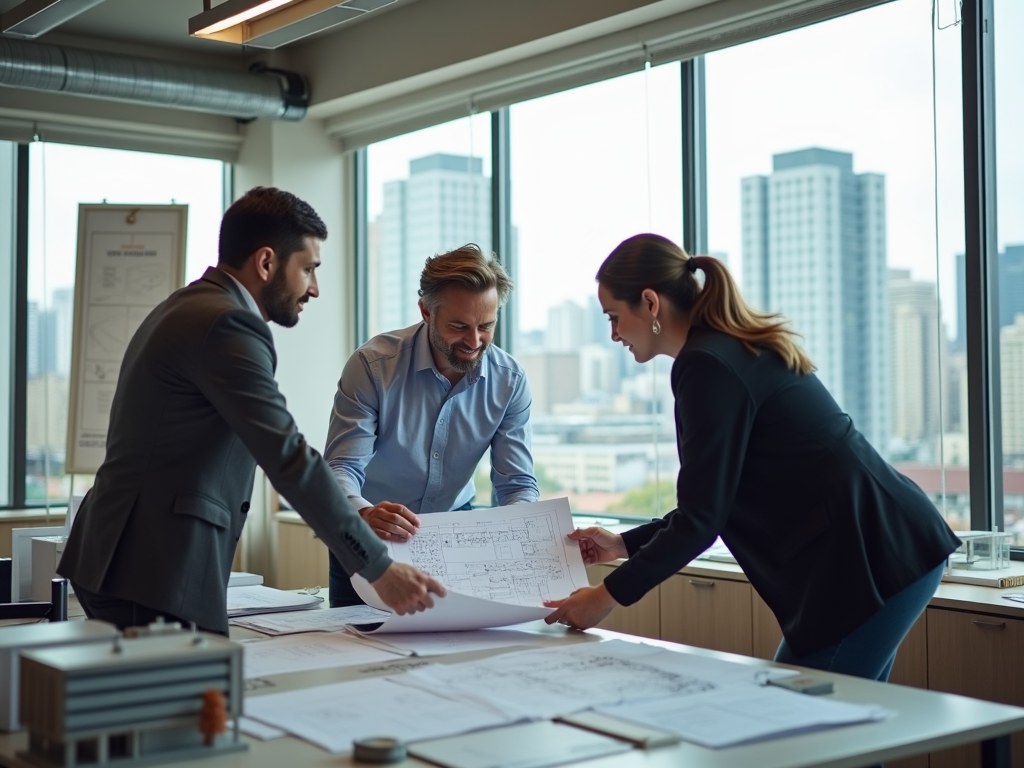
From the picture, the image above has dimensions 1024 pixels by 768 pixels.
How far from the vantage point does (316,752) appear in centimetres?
156

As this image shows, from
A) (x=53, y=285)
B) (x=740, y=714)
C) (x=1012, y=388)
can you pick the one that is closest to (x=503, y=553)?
(x=740, y=714)

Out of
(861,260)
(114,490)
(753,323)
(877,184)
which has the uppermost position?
(877,184)

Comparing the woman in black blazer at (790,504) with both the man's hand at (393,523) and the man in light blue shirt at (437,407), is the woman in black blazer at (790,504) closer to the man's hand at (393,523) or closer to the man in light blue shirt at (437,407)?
the man's hand at (393,523)

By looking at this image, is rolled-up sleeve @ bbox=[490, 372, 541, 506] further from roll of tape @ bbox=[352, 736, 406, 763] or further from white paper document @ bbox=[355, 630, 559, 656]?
roll of tape @ bbox=[352, 736, 406, 763]

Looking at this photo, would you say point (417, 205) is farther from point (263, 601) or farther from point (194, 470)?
point (194, 470)

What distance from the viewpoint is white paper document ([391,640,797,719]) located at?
1811 millimetres

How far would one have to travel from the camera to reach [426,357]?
3.03m

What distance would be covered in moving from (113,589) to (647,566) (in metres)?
0.98

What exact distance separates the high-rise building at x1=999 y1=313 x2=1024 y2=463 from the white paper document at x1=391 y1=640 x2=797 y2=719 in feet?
6.41

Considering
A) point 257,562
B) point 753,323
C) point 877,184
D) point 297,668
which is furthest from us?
point 257,562

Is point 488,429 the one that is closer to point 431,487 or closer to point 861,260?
point 431,487

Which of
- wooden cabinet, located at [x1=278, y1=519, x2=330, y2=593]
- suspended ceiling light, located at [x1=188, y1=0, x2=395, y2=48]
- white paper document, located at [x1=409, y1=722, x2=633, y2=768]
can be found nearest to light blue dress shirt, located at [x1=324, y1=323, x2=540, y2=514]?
suspended ceiling light, located at [x1=188, y1=0, x2=395, y2=48]

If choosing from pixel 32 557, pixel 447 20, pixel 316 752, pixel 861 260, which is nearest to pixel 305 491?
pixel 316 752

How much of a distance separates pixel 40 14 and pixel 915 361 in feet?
10.9
